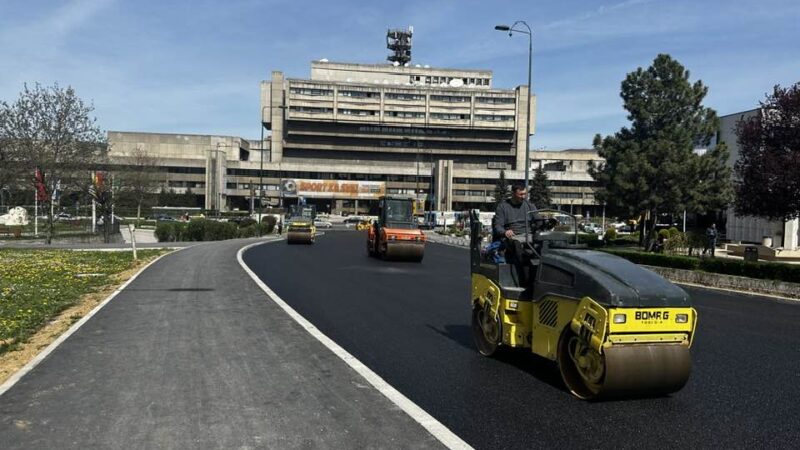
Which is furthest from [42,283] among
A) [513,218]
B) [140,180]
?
[140,180]

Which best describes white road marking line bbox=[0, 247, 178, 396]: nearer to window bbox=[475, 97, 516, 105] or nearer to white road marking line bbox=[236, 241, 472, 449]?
white road marking line bbox=[236, 241, 472, 449]

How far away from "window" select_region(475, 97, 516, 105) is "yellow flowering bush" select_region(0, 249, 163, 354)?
112 m

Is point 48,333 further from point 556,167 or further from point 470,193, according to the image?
point 556,167

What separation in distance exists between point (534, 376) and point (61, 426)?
466cm

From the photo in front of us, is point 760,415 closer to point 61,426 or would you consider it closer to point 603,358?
point 603,358

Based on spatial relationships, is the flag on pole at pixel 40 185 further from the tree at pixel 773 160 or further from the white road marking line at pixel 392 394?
the tree at pixel 773 160

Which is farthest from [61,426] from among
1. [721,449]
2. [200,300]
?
[200,300]

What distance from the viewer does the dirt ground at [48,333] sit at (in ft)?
22.2

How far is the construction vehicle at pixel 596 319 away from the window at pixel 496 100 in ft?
413

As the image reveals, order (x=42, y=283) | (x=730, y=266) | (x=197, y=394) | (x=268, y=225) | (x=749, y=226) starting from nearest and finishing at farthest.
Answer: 1. (x=197, y=394)
2. (x=42, y=283)
3. (x=730, y=266)
4. (x=749, y=226)
5. (x=268, y=225)

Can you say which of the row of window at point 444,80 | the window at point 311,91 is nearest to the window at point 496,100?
the row of window at point 444,80

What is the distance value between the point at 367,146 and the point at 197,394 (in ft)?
412

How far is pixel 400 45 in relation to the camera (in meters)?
150

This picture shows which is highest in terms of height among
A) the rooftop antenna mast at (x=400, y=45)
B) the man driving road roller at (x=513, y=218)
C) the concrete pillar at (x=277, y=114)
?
the rooftop antenna mast at (x=400, y=45)
